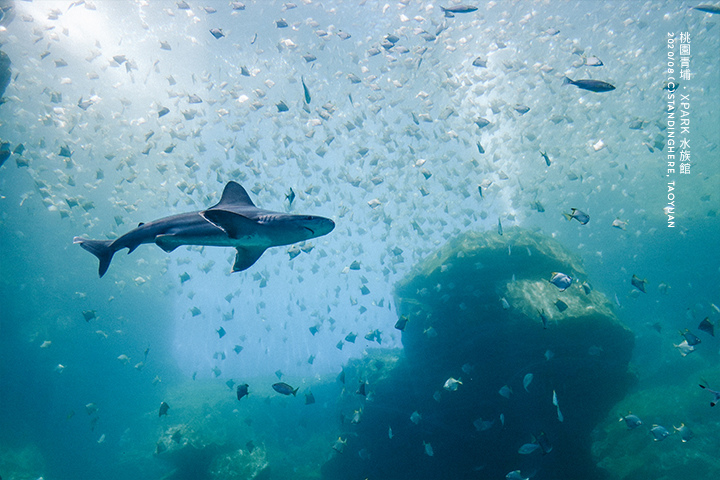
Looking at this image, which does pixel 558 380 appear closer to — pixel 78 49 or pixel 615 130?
pixel 615 130

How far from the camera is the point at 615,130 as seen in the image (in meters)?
23.7

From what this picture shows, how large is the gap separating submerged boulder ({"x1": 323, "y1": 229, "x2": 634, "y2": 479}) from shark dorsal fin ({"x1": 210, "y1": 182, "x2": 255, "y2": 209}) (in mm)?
7760

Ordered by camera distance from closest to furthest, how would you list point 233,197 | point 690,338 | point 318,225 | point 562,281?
point 318,225 < point 233,197 < point 690,338 < point 562,281

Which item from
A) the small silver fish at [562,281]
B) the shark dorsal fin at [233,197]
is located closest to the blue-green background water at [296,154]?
the small silver fish at [562,281]

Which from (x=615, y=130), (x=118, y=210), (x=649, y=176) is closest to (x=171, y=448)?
(x=118, y=210)

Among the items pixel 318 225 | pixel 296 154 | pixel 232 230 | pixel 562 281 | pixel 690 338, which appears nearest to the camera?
pixel 318 225

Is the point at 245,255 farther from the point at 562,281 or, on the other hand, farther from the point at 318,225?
the point at 562,281

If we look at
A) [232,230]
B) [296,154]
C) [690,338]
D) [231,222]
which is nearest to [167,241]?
[232,230]

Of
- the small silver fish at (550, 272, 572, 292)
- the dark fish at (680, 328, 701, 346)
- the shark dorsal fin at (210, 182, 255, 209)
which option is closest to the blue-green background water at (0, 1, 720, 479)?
the dark fish at (680, 328, 701, 346)

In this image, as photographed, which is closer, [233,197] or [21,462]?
[233,197]

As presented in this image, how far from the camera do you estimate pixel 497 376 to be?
1123cm

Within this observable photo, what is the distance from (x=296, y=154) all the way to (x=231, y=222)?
17693 mm

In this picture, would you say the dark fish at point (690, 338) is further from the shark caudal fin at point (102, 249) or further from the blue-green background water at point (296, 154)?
the shark caudal fin at point (102, 249)

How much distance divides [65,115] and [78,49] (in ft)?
15.6
